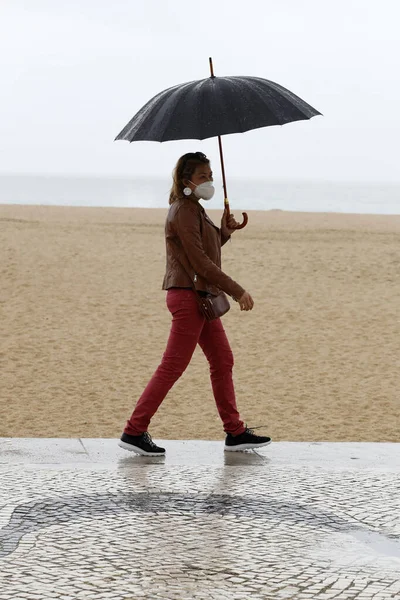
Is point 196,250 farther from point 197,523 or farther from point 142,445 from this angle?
point 197,523

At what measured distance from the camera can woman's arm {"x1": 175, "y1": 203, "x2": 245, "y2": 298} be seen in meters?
5.80

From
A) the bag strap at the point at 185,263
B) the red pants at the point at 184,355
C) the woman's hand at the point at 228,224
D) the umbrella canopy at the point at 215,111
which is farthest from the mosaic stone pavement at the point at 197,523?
the umbrella canopy at the point at 215,111

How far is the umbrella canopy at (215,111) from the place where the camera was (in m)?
5.81

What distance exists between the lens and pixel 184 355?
5961 millimetres

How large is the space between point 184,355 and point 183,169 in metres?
1.01

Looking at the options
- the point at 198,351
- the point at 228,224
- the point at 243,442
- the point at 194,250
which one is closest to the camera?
the point at 194,250

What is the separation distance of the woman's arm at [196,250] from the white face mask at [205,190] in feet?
0.25

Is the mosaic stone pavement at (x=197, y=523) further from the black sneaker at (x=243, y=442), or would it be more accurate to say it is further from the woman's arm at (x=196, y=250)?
the woman's arm at (x=196, y=250)

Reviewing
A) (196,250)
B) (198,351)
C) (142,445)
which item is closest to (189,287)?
(196,250)

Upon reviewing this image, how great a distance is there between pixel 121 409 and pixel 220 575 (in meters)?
5.69

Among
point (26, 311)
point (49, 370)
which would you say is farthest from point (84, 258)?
point (49, 370)

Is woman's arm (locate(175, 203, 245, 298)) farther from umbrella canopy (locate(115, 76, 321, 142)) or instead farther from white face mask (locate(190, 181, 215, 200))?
umbrella canopy (locate(115, 76, 321, 142))

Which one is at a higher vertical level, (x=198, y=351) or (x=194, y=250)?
(x=194, y=250)

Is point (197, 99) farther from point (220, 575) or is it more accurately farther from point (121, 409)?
point (121, 409)
